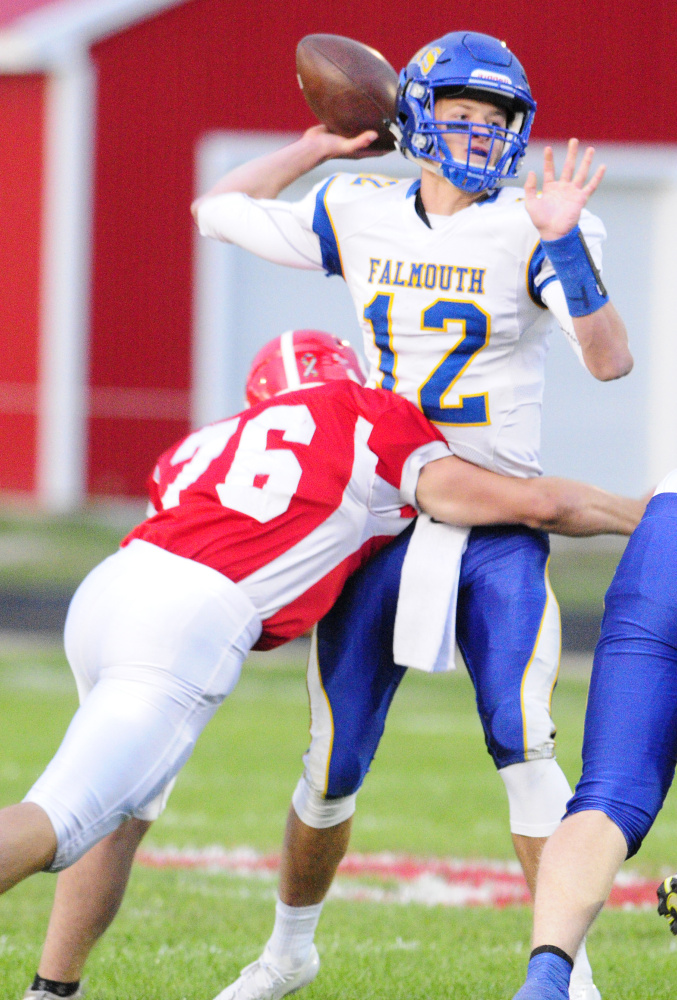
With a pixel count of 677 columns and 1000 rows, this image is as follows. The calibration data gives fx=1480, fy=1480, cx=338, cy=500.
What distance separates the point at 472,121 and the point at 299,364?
2.53ft

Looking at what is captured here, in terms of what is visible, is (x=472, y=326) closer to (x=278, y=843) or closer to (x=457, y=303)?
(x=457, y=303)

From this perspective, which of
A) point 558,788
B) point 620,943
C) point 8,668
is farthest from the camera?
point 8,668

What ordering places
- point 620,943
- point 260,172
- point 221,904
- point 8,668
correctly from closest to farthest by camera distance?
point 260,172 < point 620,943 < point 221,904 < point 8,668

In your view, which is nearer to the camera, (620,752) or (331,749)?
(620,752)

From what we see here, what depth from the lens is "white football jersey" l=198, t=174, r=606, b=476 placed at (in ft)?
10.9

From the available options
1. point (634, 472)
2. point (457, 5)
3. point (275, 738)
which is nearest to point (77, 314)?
point (457, 5)

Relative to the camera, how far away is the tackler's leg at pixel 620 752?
2.57 m

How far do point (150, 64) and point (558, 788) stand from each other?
498 inches

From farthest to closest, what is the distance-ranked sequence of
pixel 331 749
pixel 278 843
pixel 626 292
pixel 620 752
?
pixel 626 292, pixel 278 843, pixel 331 749, pixel 620 752

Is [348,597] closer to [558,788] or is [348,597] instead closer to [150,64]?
[558,788]

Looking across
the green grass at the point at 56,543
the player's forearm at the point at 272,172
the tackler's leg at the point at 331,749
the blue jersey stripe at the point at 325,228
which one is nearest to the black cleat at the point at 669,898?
the tackler's leg at the point at 331,749

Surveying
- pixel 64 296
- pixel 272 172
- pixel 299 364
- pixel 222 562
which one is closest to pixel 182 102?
pixel 64 296

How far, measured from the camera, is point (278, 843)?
6.18m

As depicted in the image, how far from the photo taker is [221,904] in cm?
485
